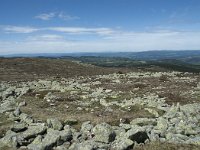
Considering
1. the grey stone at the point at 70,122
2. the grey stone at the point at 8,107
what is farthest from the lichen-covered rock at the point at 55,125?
the grey stone at the point at 8,107

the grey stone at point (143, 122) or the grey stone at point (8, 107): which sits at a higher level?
the grey stone at point (143, 122)

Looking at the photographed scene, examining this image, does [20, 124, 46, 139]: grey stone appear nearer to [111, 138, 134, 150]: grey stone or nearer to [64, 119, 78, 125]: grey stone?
[64, 119, 78, 125]: grey stone

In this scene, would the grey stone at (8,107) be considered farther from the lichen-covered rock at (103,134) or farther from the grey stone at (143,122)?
the lichen-covered rock at (103,134)

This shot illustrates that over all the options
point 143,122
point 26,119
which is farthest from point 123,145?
point 26,119

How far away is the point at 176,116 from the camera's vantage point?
27.9 m

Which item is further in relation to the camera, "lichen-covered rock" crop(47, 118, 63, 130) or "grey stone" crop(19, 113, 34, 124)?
"grey stone" crop(19, 113, 34, 124)

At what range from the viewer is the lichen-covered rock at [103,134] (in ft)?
64.8

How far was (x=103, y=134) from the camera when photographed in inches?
794

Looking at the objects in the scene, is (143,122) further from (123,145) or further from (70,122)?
(123,145)

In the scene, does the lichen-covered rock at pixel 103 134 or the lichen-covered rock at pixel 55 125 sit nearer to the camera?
the lichen-covered rock at pixel 103 134

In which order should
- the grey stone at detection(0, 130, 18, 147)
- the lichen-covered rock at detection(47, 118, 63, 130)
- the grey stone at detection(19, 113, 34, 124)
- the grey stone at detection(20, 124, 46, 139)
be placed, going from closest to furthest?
the grey stone at detection(0, 130, 18, 147), the grey stone at detection(20, 124, 46, 139), the lichen-covered rock at detection(47, 118, 63, 130), the grey stone at detection(19, 113, 34, 124)

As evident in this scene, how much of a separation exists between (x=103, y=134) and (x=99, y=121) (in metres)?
6.18

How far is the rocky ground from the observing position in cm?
1981

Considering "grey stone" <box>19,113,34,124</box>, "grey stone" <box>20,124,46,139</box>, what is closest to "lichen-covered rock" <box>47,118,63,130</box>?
"grey stone" <box>20,124,46,139</box>
